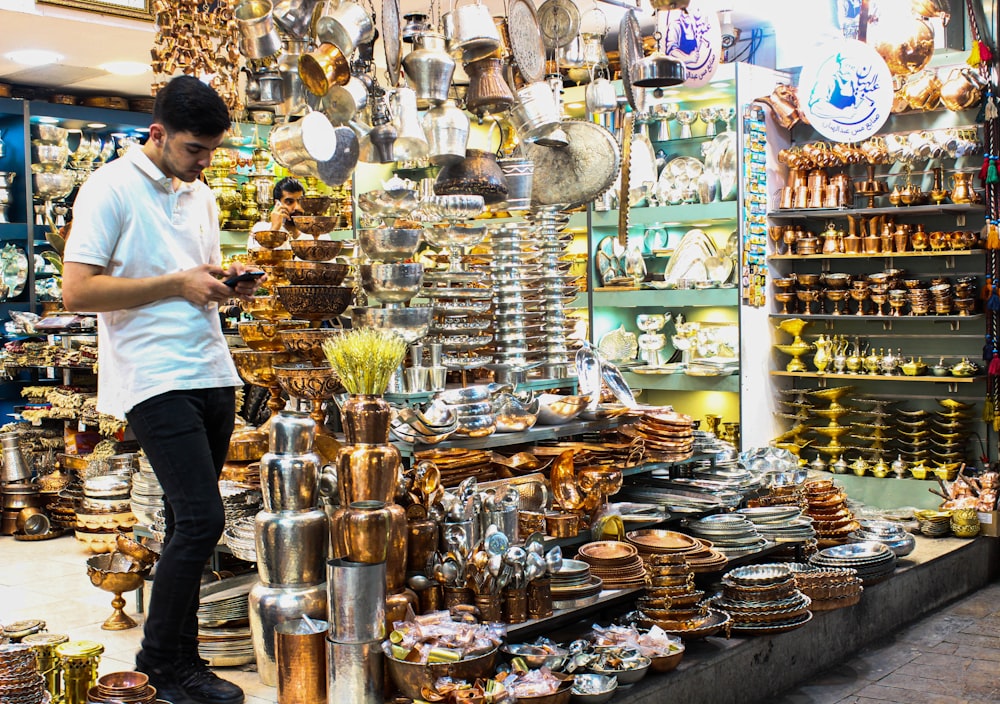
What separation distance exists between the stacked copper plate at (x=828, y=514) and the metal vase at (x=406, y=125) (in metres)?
2.32

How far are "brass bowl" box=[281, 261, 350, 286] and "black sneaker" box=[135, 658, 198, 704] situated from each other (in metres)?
1.45

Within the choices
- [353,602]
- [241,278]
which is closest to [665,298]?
[353,602]

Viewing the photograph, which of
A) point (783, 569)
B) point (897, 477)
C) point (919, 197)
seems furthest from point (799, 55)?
point (783, 569)

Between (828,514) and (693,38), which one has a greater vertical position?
(693,38)

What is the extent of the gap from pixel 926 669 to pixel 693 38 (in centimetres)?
311

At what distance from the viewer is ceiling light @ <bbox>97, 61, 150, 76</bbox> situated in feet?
23.7

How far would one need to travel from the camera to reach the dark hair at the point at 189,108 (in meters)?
2.80

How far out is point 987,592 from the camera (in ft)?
18.0

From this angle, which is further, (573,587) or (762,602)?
(762,602)

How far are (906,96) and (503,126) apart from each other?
273 cm

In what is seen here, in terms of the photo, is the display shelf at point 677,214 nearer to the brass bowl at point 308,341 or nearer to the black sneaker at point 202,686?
the brass bowl at point 308,341

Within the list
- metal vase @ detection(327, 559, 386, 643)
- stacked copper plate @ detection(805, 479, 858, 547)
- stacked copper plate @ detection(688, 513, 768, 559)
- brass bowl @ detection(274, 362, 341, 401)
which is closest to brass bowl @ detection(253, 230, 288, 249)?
brass bowl @ detection(274, 362, 341, 401)

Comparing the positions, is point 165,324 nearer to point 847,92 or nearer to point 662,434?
point 662,434

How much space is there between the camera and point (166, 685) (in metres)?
2.96
